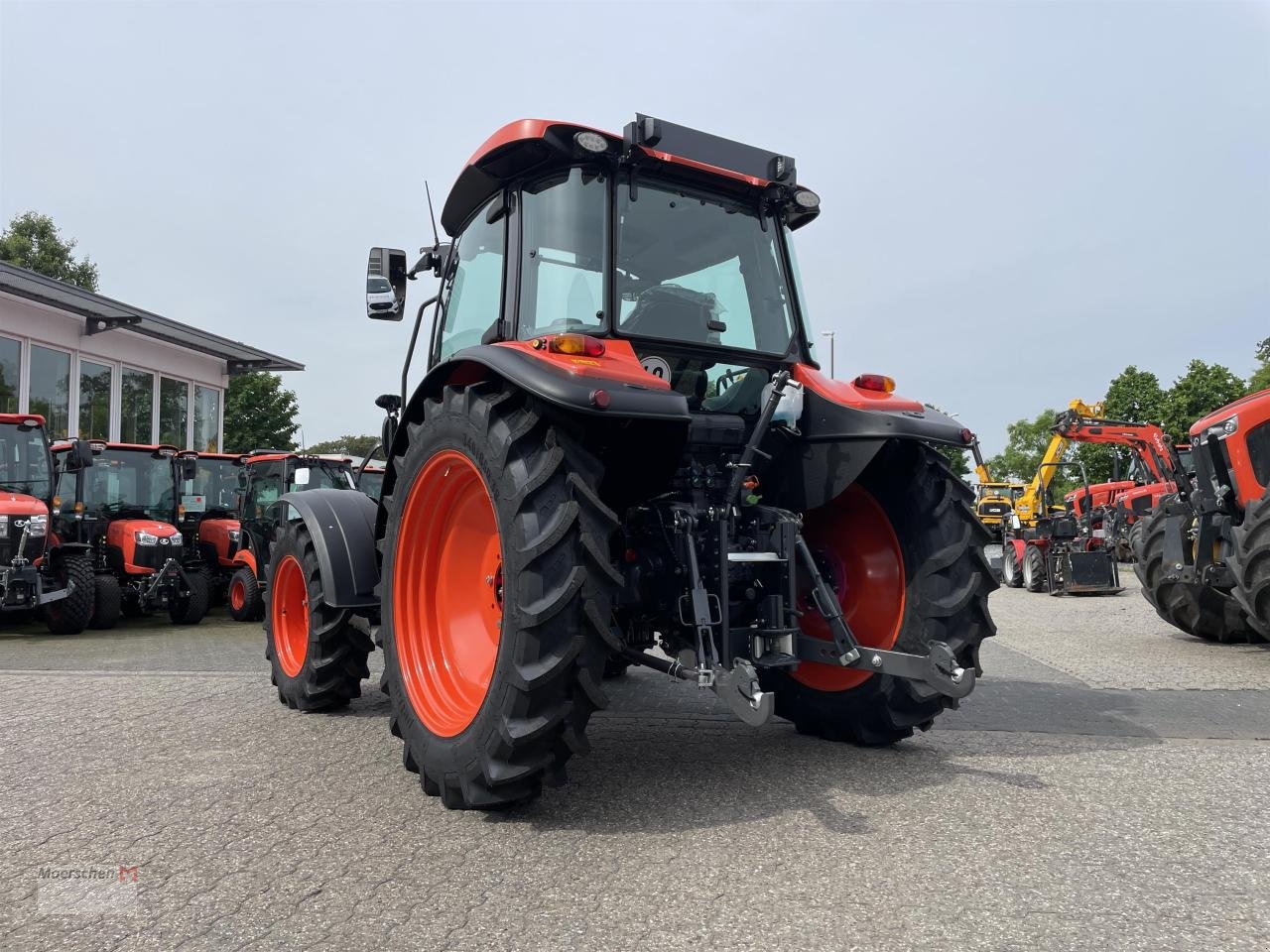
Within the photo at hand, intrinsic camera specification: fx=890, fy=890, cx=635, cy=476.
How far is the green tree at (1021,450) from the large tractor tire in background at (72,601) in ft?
222

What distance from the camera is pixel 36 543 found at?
9.25 metres

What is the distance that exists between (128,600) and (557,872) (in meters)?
10.4

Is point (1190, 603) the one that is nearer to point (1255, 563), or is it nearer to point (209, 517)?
point (1255, 563)

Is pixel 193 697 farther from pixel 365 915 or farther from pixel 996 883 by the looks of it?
pixel 996 883

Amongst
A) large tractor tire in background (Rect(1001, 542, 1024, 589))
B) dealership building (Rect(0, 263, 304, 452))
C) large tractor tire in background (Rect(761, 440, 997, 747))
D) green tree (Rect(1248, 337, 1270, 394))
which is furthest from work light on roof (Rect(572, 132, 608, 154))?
green tree (Rect(1248, 337, 1270, 394))

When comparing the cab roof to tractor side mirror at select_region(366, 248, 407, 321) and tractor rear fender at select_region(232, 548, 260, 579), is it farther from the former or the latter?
tractor rear fender at select_region(232, 548, 260, 579)

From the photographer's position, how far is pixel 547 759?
9.67ft

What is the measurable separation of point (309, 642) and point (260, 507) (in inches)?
285

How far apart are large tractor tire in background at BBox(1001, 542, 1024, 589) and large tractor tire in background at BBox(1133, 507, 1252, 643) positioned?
8.24 meters

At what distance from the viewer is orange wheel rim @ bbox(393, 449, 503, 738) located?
3.57 m

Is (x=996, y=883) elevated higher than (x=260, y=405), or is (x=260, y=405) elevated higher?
(x=260, y=405)

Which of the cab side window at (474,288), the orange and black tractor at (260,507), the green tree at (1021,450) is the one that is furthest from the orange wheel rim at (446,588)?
the green tree at (1021,450)

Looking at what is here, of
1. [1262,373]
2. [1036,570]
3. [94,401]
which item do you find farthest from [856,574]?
[1262,373]

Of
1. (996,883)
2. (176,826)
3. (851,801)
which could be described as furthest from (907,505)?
(176,826)
